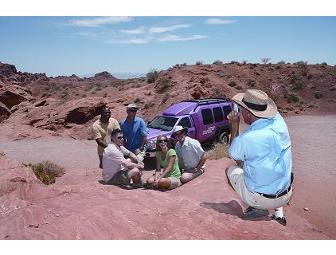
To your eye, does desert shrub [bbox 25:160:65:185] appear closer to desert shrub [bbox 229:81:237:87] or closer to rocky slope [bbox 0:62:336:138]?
rocky slope [bbox 0:62:336:138]

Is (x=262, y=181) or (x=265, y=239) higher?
(x=262, y=181)

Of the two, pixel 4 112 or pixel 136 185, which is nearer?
pixel 136 185

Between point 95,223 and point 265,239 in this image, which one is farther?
point 95,223

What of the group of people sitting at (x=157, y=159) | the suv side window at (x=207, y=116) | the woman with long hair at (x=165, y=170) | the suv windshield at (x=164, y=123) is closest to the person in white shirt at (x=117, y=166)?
the group of people sitting at (x=157, y=159)

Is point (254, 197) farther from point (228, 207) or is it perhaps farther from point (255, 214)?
point (228, 207)

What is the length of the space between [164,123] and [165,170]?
4.88 metres

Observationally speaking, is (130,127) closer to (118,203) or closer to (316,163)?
(118,203)

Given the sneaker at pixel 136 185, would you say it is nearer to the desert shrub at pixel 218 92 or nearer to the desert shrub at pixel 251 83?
the desert shrub at pixel 218 92

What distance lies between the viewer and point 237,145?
14.7 ft

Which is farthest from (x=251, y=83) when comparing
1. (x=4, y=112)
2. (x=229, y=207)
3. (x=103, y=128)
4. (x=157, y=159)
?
(x=229, y=207)

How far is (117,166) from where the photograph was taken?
24.3 ft

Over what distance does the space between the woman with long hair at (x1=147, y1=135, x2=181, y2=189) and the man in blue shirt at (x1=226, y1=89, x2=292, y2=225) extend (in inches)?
108

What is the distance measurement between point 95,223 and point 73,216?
1.17 feet

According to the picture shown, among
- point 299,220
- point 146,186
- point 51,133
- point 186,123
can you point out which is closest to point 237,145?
point 299,220
